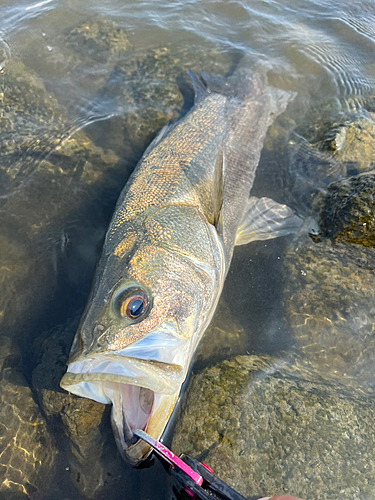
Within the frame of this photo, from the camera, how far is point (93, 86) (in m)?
5.62

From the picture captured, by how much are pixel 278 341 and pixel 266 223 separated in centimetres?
141

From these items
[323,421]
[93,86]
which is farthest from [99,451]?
[93,86]

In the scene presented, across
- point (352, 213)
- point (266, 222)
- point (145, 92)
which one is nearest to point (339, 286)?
point (352, 213)

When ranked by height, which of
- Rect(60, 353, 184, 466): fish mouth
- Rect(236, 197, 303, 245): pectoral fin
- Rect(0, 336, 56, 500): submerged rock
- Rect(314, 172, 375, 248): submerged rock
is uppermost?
Rect(314, 172, 375, 248): submerged rock

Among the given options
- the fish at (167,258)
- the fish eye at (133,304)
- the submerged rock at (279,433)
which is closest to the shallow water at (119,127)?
the submerged rock at (279,433)

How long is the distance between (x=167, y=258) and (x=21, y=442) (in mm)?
1907

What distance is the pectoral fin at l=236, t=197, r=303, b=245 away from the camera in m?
3.93

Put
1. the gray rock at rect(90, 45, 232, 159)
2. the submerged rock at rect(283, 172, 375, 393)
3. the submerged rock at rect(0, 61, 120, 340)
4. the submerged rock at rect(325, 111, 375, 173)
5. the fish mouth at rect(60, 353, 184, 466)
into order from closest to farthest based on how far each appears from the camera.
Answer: the fish mouth at rect(60, 353, 184, 466)
the submerged rock at rect(283, 172, 375, 393)
the submerged rock at rect(0, 61, 120, 340)
the submerged rock at rect(325, 111, 375, 173)
the gray rock at rect(90, 45, 232, 159)

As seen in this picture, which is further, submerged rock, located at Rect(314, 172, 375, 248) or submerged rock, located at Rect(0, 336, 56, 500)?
submerged rock, located at Rect(314, 172, 375, 248)

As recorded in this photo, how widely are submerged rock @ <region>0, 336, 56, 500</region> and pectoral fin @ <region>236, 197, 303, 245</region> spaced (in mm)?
2638

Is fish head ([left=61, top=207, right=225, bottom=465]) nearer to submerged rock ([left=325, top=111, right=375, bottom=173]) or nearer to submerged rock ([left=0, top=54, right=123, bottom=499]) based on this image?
submerged rock ([left=0, top=54, right=123, bottom=499])

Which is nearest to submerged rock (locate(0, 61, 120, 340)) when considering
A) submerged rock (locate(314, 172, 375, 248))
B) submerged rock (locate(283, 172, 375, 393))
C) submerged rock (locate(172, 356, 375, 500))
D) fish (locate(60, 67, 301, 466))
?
fish (locate(60, 67, 301, 466))

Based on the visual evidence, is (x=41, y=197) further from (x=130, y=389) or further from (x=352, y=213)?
(x=352, y=213)

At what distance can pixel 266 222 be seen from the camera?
13.0ft
